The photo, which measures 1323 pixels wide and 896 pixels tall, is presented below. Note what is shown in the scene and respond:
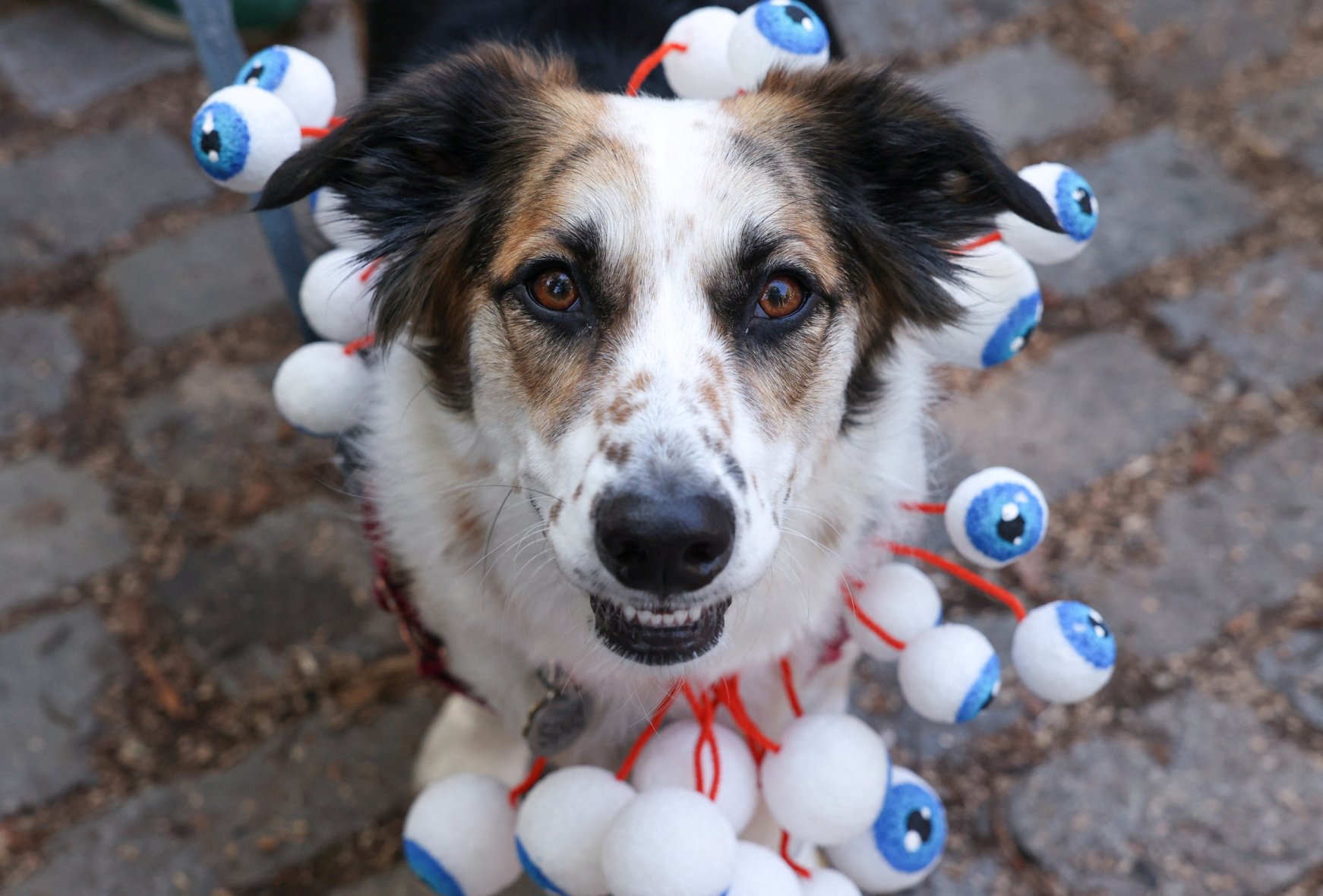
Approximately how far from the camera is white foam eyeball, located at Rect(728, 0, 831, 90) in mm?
1982

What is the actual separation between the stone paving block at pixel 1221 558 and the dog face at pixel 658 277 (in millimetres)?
1243

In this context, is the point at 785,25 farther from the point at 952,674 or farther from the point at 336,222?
the point at 952,674

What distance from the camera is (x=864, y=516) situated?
7.00ft

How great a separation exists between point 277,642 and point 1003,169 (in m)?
2.08

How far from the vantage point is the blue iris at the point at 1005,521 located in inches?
75.5

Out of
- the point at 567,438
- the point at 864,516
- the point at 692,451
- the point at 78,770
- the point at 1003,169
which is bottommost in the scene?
the point at 78,770

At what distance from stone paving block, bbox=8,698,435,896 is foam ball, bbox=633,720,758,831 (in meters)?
0.85

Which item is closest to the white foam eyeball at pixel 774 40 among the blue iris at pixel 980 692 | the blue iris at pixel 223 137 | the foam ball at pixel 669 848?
the blue iris at pixel 223 137

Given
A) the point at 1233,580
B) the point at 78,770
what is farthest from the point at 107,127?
the point at 1233,580

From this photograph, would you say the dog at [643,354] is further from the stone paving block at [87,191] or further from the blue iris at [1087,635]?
the stone paving block at [87,191]

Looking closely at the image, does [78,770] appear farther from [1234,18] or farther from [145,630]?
[1234,18]

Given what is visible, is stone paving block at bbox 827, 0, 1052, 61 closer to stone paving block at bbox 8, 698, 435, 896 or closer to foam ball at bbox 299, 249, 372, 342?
foam ball at bbox 299, 249, 372, 342

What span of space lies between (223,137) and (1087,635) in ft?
5.30

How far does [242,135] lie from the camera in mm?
1841
